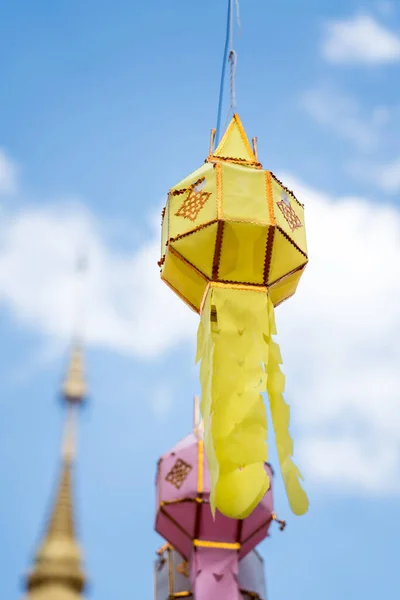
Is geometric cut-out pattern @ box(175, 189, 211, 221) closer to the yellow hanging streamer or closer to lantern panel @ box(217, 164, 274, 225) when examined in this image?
lantern panel @ box(217, 164, 274, 225)

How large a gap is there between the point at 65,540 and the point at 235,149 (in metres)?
4.31

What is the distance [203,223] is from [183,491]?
4570 millimetres

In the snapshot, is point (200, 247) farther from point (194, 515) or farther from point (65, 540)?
point (194, 515)

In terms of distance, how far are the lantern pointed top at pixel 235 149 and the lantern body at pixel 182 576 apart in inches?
207

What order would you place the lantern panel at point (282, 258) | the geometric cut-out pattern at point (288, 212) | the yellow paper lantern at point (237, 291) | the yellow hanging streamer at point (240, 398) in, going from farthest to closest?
the geometric cut-out pattern at point (288, 212)
the lantern panel at point (282, 258)
the yellow paper lantern at point (237, 291)
the yellow hanging streamer at point (240, 398)

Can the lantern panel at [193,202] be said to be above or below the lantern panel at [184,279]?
above

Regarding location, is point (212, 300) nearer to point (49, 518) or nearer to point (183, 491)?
point (49, 518)

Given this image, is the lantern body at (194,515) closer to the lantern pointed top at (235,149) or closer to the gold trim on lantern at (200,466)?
the gold trim on lantern at (200,466)

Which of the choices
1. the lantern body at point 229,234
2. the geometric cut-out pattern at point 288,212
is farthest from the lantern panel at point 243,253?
the geometric cut-out pattern at point 288,212

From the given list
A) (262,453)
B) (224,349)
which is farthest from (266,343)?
(262,453)

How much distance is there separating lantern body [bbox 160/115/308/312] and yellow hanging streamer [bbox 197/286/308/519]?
188mm

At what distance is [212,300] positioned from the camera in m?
5.97

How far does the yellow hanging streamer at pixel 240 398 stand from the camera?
17.4 feet

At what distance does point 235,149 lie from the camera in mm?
6801
